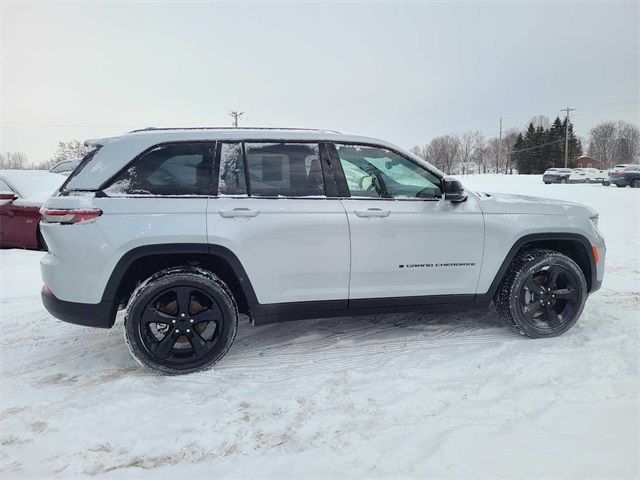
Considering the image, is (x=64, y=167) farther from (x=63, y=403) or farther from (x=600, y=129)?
(x=600, y=129)

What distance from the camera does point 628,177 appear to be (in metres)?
24.2

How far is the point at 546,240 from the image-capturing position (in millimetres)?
3904

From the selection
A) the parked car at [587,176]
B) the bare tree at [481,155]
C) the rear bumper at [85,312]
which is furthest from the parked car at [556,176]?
the bare tree at [481,155]

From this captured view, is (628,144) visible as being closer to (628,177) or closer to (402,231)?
(628,177)

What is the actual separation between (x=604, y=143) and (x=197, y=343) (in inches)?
4225

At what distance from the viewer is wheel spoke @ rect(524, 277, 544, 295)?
3.74 meters

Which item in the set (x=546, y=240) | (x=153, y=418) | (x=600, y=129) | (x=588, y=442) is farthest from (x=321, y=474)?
(x=600, y=129)

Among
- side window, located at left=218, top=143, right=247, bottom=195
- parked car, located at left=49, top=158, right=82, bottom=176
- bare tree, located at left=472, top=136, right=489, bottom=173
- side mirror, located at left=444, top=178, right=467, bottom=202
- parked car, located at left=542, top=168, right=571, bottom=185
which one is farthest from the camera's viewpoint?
bare tree, located at left=472, top=136, right=489, bottom=173

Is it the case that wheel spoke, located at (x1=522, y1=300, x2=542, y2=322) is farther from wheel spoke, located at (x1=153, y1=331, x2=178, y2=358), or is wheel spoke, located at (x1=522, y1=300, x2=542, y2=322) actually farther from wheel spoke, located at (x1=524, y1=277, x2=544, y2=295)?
wheel spoke, located at (x1=153, y1=331, x2=178, y2=358)

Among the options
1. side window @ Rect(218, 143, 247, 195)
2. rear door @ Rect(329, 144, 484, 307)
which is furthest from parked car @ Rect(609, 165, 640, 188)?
side window @ Rect(218, 143, 247, 195)

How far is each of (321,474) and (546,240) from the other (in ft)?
9.86

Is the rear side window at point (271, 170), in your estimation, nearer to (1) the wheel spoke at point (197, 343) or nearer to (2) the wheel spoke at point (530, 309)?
(1) the wheel spoke at point (197, 343)

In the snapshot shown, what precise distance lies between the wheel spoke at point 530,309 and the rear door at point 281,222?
167 centimetres

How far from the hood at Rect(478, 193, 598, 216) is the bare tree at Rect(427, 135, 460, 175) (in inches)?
3267
